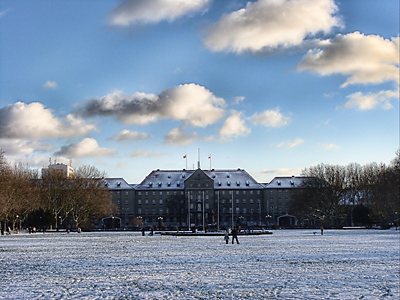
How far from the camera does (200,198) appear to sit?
13625 cm

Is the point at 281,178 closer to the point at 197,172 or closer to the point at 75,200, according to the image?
the point at 197,172

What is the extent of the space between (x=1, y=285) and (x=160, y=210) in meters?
124

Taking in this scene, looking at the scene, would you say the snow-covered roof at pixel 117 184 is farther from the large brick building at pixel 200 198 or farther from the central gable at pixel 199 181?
the central gable at pixel 199 181

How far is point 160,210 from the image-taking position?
139 meters

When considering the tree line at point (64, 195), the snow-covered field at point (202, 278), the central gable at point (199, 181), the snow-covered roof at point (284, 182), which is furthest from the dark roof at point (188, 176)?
the snow-covered field at point (202, 278)

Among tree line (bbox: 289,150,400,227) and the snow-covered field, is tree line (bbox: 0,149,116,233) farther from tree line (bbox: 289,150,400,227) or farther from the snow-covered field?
the snow-covered field

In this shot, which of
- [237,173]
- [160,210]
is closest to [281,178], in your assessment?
[237,173]

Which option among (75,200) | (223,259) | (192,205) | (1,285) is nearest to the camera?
(1,285)

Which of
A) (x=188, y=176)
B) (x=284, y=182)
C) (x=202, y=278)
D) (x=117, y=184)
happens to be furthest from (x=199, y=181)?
(x=202, y=278)

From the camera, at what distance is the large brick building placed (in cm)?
13562

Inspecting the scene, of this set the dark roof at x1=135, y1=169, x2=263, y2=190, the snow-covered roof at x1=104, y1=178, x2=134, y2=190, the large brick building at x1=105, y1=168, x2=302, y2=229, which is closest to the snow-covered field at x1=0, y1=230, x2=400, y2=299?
the large brick building at x1=105, y1=168, x2=302, y2=229

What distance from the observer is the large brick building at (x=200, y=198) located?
445 ft

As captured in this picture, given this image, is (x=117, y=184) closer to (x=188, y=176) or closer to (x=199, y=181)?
(x=188, y=176)

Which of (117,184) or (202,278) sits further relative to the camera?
(117,184)
